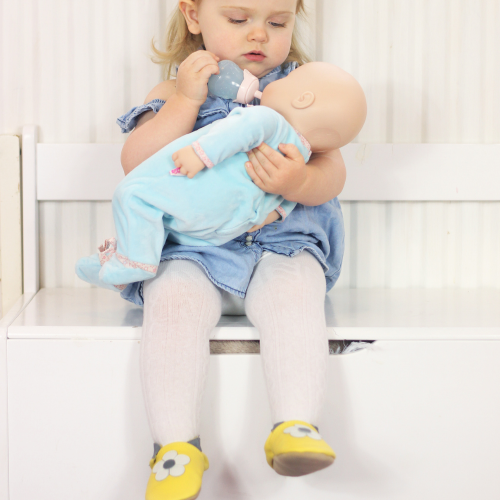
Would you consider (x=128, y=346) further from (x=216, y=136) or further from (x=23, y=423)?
(x=216, y=136)

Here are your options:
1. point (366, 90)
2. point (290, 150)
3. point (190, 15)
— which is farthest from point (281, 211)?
point (366, 90)

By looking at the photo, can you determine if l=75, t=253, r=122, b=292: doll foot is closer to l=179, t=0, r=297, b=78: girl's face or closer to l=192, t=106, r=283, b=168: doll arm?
l=192, t=106, r=283, b=168: doll arm

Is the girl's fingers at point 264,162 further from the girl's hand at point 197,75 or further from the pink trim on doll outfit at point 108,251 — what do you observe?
the pink trim on doll outfit at point 108,251

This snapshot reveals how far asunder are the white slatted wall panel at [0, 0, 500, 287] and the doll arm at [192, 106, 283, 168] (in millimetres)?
523

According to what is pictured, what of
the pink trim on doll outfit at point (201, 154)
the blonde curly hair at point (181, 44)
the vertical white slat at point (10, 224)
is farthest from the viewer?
the vertical white slat at point (10, 224)

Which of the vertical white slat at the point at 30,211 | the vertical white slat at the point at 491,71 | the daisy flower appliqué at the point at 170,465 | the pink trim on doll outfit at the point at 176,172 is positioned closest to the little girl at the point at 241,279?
the daisy flower appliqué at the point at 170,465

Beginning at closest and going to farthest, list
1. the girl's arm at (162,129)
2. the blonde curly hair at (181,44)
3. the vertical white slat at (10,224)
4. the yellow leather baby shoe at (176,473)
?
the yellow leather baby shoe at (176,473) < the girl's arm at (162,129) < the blonde curly hair at (181,44) < the vertical white slat at (10,224)

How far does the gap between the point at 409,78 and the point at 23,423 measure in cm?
105

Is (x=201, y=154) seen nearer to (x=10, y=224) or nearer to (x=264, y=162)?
(x=264, y=162)

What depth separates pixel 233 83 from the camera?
2.80 feet

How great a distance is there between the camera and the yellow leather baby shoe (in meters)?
0.61

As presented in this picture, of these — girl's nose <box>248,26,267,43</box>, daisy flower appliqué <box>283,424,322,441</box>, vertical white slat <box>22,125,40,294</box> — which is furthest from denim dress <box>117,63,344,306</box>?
vertical white slat <box>22,125,40,294</box>

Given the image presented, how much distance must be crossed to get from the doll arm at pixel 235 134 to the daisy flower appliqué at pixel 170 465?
1.25ft

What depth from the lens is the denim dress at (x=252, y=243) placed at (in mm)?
863
